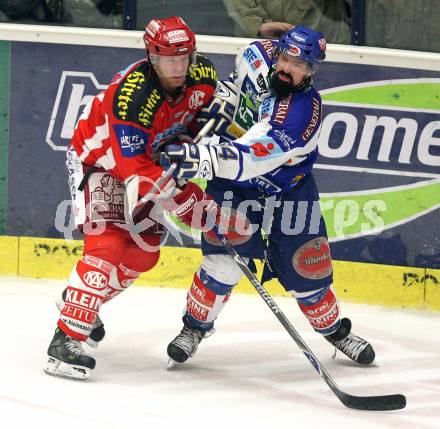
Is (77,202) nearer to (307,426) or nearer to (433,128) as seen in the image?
(307,426)

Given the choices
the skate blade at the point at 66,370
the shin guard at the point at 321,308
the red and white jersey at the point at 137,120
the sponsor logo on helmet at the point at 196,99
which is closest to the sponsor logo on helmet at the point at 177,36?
the red and white jersey at the point at 137,120

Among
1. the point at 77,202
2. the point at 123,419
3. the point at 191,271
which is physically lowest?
the point at 191,271

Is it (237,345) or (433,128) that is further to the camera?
(433,128)

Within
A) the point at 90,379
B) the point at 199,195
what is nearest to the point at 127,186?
the point at 199,195

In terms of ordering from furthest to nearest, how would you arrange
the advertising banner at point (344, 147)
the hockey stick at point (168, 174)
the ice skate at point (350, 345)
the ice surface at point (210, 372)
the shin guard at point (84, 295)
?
the advertising banner at point (344, 147) < the ice skate at point (350, 345) < the shin guard at point (84, 295) < the hockey stick at point (168, 174) < the ice surface at point (210, 372)

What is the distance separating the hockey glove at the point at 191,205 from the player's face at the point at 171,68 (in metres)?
0.36

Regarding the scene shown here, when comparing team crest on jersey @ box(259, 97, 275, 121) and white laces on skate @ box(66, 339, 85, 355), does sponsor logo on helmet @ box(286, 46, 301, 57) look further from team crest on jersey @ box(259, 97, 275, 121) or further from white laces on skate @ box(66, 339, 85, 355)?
white laces on skate @ box(66, 339, 85, 355)

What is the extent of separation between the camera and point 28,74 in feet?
17.7

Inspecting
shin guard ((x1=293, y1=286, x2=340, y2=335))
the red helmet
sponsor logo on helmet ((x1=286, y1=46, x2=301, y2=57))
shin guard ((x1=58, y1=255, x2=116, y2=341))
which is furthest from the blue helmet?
shin guard ((x1=58, y1=255, x2=116, y2=341))

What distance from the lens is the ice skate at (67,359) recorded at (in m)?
4.07

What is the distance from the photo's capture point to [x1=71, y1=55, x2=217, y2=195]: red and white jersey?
13.1 ft

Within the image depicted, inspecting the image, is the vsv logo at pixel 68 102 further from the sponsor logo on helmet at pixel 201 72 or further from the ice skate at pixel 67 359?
the ice skate at pixel 67 359

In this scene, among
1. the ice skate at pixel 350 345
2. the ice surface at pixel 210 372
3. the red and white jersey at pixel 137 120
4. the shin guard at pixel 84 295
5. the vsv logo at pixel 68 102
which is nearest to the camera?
the ice surface at pixel 210 372

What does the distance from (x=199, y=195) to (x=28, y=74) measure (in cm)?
154
